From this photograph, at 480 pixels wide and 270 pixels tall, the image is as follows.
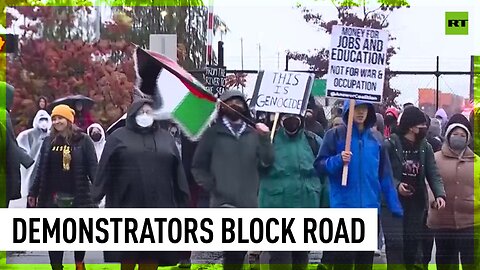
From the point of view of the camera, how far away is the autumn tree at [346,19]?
13.5 ft

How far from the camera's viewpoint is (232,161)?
4234mm

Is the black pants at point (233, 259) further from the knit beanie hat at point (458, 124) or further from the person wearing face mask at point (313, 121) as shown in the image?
the knit beanie hat at point (458, 124)

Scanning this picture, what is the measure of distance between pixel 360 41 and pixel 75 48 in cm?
173

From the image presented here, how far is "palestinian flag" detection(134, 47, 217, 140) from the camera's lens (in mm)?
4133

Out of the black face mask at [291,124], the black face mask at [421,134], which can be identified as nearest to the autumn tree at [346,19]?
the black face mask at [291,124]

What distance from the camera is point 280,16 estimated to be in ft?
13.6

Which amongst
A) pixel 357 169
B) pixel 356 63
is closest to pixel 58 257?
pixel 357 169

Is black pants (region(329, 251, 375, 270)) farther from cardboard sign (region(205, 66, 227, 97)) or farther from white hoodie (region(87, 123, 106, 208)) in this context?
white hoodie (region(87, 123, 106, 208))

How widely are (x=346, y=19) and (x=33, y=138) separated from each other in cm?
203

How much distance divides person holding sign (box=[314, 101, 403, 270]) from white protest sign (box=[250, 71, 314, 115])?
268 mm

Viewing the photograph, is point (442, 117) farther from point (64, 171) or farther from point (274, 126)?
point (64, 171)

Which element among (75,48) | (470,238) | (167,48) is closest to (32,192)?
(75,48)

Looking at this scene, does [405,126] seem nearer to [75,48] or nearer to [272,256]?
[272,256]

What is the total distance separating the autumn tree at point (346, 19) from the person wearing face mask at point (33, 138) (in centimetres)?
155
